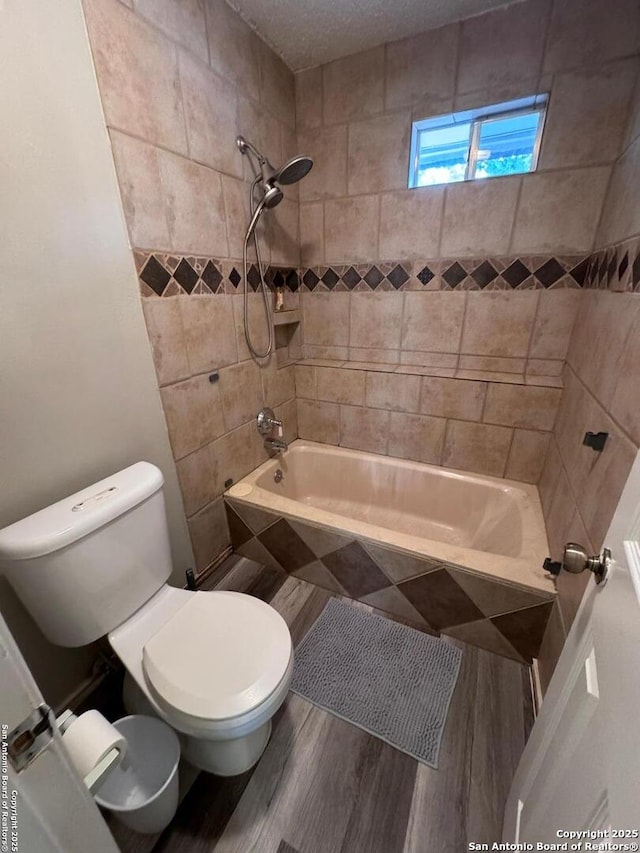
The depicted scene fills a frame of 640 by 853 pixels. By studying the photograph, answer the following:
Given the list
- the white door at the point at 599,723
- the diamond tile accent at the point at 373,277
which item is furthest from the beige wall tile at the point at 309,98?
the white door at the point at 599,723

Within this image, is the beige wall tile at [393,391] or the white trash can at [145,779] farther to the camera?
the beige wall tile at [393,391]

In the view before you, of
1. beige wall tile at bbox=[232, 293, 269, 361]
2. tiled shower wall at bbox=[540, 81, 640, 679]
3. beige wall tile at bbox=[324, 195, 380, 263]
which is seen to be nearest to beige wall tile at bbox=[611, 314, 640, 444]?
tiled shower wall at bbox=[540, 81, 640, 679]

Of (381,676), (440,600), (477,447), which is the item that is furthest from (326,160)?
(381,676)

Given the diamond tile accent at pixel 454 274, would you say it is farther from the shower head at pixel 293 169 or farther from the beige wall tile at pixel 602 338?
the shower head at pixel 293 169

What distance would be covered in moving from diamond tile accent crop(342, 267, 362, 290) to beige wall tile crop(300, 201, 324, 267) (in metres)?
0.18

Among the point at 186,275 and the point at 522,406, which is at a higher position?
the point at 186,275

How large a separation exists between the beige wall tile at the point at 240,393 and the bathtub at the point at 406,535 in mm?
349

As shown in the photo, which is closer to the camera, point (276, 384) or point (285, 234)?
point (285, 234)

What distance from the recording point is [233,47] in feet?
4.63

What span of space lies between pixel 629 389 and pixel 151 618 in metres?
1.52

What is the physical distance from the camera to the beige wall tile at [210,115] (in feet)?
4.16

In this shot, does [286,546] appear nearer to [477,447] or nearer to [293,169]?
[477,447]

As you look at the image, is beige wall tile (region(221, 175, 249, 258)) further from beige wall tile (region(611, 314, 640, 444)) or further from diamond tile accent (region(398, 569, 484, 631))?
diamond tile accent (region(398, 569, 484, 631))

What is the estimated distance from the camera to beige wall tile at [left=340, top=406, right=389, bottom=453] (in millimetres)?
2096
